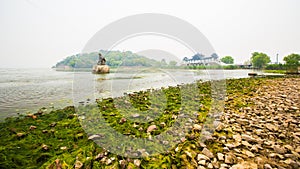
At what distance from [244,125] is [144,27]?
3842 millimetres

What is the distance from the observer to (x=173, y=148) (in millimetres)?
2174

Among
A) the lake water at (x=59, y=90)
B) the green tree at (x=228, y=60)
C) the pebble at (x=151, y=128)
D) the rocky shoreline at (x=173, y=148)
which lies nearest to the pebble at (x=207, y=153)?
the rocky shoreline at (x=173, y=148)

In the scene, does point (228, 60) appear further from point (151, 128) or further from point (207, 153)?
point (207, 153)

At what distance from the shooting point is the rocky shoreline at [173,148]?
1.85m

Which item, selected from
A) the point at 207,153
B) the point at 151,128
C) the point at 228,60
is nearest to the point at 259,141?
the point at 207,153

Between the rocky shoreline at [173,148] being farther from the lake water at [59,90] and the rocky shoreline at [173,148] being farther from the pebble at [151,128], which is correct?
the lake water at [59,90]

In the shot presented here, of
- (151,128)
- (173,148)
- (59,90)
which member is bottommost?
(173,148)

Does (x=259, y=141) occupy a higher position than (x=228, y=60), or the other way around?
(x=228, y=60)

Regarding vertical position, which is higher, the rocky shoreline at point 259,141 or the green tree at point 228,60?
the green tree at point 228,60

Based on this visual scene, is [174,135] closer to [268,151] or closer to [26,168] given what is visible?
[268,151]

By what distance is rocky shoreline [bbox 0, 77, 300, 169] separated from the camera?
1846 millimetres

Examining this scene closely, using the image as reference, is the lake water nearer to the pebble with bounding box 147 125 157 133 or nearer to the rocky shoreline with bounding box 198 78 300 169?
the pebble with bounding box 147 125 157 133

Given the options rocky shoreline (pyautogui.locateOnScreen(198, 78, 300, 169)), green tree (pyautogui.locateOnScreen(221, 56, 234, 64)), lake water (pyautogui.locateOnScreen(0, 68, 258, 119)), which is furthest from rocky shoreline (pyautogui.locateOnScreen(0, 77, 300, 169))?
green tree (pyautogui.locateOnScreen(221, 56, 234, 64))

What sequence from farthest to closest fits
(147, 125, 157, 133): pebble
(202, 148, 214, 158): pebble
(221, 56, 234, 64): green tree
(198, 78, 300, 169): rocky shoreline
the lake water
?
(221, 56, 234, 64): green tree, the lake water, (147, 125, 157, 133): pebble, (202, 148, 214, 158): pebble, (198, 78, 300, 169): rocky shoreline
